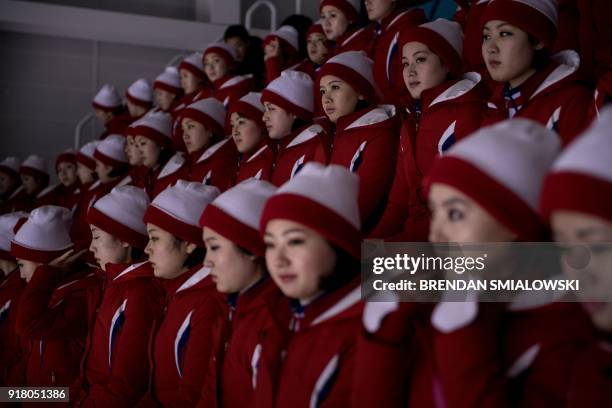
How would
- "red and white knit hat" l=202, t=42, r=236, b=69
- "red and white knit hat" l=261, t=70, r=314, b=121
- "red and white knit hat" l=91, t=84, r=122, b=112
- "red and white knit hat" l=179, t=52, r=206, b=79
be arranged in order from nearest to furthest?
1. "red and white knit hat" l=261, t=70, r=314, b=121
2. "red and white knit hat" l=202, t=42, r=236, b=69
3. "red and white knit hat" l=179, t=52, r=206, b=79
4. "red and white knit hat" l=91, t=84, r=122, b=112

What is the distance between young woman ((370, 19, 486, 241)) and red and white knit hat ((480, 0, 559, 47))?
0.32 metres

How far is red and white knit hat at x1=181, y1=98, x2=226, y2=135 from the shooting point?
4.61m

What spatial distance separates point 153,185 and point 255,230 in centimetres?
280

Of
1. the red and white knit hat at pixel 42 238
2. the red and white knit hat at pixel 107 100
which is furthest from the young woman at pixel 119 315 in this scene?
the red and white knit hat at pixel 107 100

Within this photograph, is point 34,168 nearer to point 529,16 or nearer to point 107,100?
point 107,100

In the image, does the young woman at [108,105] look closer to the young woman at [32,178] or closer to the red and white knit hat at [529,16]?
the young woman at [32,178]

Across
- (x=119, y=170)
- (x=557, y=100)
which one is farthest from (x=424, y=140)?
(x=119, y=170)

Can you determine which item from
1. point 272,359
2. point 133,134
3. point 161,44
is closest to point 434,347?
point 272,359

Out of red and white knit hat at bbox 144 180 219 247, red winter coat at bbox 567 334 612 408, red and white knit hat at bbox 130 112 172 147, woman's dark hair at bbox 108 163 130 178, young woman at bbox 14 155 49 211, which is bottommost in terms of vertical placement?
red winter coat at bbox 567 334 612 408

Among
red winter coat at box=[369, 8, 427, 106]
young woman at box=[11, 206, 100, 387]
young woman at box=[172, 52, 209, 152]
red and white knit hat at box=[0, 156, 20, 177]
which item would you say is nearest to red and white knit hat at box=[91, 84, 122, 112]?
red and white knit hat at box=[0, 156, 20, 177]

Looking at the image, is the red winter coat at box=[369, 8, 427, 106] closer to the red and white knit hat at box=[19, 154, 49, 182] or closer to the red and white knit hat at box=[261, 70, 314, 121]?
the red and white knit hat at box=[261, 70, 314, 121]

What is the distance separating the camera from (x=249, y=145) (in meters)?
4.08

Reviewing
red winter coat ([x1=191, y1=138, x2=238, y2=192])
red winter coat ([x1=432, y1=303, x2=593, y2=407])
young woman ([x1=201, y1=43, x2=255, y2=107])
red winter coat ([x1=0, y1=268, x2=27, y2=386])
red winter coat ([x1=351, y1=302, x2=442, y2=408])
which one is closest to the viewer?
red winter coat ([x1=432, y1=303, x2=593, y2=407])

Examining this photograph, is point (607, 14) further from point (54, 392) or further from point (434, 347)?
point (54, 392)
